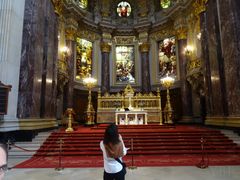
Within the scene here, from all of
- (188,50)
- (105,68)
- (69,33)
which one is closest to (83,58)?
(105,68)

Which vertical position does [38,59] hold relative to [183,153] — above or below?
above

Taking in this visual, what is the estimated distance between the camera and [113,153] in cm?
247

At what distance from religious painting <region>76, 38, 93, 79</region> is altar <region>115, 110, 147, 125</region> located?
22.6 ft

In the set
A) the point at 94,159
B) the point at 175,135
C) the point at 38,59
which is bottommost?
the point at 94,159

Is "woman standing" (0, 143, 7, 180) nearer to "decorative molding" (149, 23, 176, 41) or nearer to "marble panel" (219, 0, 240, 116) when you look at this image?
"marble panel" (219, 0, 240, 116)

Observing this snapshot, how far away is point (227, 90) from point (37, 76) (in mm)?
9048

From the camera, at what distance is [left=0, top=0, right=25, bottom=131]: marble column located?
770cm

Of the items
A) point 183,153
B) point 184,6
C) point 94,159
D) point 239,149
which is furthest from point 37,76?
point 184,6

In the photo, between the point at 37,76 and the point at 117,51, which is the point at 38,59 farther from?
the point at 117,51

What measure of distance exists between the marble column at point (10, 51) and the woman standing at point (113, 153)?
6212 millimetres

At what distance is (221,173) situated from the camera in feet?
16.0

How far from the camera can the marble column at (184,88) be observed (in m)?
15.7

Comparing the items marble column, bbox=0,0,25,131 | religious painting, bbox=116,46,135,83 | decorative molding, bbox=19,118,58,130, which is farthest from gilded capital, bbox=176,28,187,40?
marble column, bbox=0,0,25,131

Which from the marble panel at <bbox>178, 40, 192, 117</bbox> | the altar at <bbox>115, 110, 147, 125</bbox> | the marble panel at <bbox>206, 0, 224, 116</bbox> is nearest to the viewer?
the marble panel at <bbox>206, 0, 224, 116</bbox>
